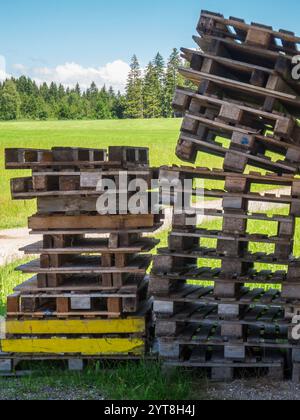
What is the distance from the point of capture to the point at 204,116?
19.9 ft

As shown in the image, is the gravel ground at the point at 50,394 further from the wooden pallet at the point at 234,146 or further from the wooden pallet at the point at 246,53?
the wooden pallet at the point at 246,53

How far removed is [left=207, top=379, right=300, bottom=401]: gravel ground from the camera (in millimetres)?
5562

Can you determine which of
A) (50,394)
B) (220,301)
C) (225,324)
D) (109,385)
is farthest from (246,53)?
(50,394)

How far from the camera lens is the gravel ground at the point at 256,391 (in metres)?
5.56

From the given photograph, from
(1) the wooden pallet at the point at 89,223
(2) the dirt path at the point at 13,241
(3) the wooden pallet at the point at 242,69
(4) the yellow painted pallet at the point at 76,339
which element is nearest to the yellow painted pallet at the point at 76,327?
(4) the yellow painted pallet at the point at 76,339

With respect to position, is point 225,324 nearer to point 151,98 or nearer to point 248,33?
point 248,33

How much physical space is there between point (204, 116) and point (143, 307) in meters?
2.06

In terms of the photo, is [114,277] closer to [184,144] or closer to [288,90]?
[184,144]

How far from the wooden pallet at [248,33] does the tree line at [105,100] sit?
295 ft

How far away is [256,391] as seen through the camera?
5.68 m

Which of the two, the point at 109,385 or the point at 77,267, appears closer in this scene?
the point at 109,385

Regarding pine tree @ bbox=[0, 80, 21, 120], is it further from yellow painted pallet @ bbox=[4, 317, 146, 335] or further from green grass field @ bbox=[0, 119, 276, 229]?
yellow painted pallet @ bbox=[4, 317, 146, 335]

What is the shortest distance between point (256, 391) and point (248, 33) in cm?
331
